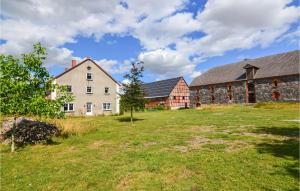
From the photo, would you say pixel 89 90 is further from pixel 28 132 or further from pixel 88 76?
pixel 28 132

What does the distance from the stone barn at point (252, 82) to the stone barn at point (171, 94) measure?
3610 millimetres

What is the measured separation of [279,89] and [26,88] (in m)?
41.6

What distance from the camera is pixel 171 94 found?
60.3 metres

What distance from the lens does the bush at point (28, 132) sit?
15.4 metres

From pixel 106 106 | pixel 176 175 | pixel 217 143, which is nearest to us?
pixel 176 175

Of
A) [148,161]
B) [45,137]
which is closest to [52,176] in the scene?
[148,161]

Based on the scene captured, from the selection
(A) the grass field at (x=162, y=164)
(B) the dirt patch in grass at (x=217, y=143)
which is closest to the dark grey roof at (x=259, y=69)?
(A) the grass field at (x=162, y=164)

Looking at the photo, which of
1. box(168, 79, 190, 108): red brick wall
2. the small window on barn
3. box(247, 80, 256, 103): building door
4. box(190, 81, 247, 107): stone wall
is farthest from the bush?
box(168, 79, 190, 108): red brick wall

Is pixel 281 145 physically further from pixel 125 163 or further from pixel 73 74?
pixel 73 74

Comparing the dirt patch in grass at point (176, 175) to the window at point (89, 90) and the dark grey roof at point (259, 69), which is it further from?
the dark grey roof at point (259, 69)

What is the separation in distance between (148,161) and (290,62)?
4257 cm

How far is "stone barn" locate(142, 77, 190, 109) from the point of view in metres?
60.3

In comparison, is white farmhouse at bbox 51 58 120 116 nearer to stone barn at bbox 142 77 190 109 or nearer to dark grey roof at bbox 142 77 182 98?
stone barn at bbox 142 77 190 109

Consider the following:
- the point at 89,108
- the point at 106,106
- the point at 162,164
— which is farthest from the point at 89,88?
the point at 162,164
